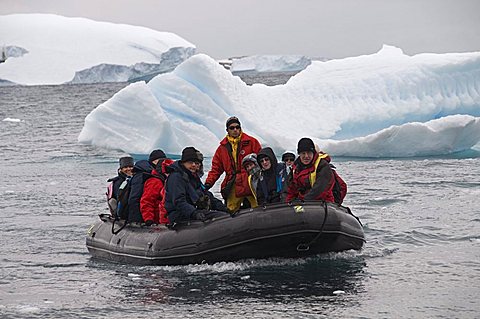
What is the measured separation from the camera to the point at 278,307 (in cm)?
735

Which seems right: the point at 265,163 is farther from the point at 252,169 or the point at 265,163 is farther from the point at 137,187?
the point at 137,187

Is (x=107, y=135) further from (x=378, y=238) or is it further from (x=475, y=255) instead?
(x=475, y=255)

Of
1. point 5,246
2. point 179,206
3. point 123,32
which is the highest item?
point 123,32

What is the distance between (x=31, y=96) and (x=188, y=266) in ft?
153

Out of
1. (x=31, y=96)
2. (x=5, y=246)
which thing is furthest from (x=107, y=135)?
(x=31, y=96)

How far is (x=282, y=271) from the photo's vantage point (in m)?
8.61

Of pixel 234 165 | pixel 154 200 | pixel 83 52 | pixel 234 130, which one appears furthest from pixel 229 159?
pixel 83 52

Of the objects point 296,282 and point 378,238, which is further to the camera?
point 378,238

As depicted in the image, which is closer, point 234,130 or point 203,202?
point 203,202

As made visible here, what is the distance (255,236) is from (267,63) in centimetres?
6238

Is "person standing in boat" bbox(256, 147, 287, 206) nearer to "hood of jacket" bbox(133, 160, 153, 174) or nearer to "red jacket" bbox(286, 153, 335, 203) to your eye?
"red jacket" bbox(286, 153, 335, 203)

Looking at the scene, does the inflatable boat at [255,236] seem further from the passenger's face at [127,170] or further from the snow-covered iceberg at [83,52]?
the snow-covered iceberg at [83,52]

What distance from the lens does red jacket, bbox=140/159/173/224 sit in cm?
916

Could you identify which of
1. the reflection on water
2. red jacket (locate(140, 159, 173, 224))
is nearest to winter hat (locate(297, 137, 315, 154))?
the reflection on water
